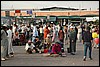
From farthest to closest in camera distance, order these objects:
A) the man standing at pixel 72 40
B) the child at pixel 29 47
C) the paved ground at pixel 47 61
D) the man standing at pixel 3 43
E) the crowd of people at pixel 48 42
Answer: the child at pixel 29 47, the man standing at pixel 72 40, the crowd of people at pixel 48 42, the man standing at pixel 3 43, the paved ground at pixel 47 61

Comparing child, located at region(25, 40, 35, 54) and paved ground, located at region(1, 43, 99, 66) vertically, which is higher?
child, located at region(25, 40, 35, 54)

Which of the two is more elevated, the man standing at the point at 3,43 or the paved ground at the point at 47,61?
the man standing at the point at 3,43

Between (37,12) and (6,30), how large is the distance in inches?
2836

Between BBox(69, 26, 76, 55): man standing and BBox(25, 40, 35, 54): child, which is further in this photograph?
BBox(25, 40, 35, 54): child

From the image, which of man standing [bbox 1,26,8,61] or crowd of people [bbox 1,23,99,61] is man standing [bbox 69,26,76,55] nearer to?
crowd of people [bbox 1,23,99,61]

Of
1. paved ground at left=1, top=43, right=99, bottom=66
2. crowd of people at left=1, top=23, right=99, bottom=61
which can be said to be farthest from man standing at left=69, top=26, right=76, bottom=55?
paved ground at left=1, top=43, right=99, bottom=66

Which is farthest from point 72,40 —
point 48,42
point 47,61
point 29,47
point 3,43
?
point 3,43

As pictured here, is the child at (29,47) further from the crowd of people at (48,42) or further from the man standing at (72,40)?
the man standing at (72,40)

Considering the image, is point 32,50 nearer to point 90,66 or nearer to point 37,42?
point 37,42

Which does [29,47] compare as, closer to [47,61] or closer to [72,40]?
[72,40]

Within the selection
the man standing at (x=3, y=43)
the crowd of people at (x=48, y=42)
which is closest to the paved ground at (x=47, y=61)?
the man standing at (x=3, y=43)

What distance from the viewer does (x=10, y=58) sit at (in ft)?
51.8

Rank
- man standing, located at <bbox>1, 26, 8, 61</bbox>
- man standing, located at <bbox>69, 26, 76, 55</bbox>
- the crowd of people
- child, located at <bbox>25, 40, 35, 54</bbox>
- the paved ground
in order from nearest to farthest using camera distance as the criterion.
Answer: the paved ground → man standing, located at <bbox>1, 26, 8, 61</bbox> → the crowd of people → man standing, located at <bbox>69, 26, 76, 55</bbox> → child, located at <bbox>25, 40, 35, 54</bbox>

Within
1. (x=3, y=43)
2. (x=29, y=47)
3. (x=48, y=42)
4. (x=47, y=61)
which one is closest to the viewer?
(x=47, y=61)
